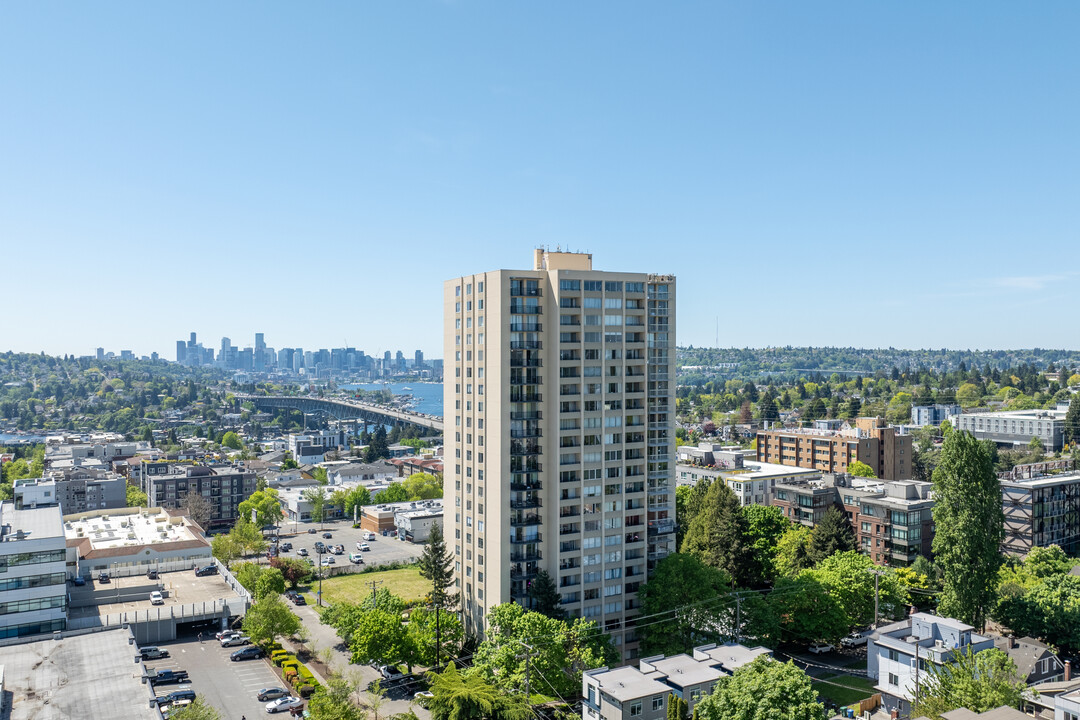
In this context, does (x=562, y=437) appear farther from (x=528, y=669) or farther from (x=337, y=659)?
(x=337, y=659)

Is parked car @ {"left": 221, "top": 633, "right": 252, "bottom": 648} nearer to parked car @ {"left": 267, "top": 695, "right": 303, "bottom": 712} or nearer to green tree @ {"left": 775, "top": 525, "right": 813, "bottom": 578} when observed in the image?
parked car @ {"left": 267, "top": 695, "right": 303, "bottom": 712}

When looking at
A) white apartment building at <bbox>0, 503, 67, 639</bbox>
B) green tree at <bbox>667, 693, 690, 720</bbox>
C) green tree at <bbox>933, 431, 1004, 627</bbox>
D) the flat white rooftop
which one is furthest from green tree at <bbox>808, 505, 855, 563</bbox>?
the flat white rooftop

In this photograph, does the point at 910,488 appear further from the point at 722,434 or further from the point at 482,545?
the point at 722,434

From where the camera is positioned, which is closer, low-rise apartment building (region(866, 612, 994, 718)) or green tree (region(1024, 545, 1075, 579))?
low-rise apartment building (region(866, 612, 994, 718))

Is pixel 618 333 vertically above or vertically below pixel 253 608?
above

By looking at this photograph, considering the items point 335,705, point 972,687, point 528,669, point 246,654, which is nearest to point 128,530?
point 246,654

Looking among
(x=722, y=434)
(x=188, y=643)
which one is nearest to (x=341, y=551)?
(x=188, y=643)
